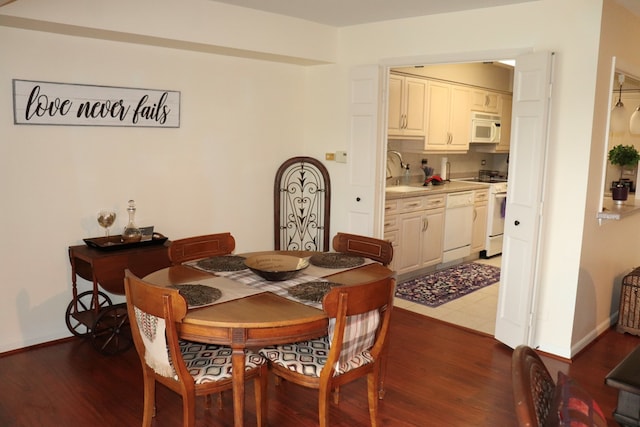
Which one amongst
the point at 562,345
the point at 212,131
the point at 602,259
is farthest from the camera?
the point at 212,131

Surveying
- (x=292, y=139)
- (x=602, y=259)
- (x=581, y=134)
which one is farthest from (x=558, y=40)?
(x=292, y=139)

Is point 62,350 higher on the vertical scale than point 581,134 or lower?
lower

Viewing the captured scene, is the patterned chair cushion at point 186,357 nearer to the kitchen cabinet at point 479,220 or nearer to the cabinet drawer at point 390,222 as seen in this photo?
the cabinet drawer at point 390,222

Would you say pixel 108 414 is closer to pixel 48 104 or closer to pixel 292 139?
pixel 48 104

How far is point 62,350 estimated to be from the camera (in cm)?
342

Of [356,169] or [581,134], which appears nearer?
[581,134]

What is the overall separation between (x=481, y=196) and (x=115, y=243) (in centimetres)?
424

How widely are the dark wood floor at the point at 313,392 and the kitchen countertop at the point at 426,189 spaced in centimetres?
166

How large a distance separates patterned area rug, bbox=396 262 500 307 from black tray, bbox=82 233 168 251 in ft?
7.56

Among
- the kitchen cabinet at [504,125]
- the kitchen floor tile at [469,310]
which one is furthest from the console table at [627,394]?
the kitchen cabinet at [504,125]

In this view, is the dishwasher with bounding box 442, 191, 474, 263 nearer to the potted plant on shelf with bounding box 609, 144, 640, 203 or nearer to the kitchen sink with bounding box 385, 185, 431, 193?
the kitchen sink with bounding box 385, 185, 431, 193

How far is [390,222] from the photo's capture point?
487 cm

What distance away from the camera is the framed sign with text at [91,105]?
127 inches

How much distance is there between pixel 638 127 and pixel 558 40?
1.12 meters
